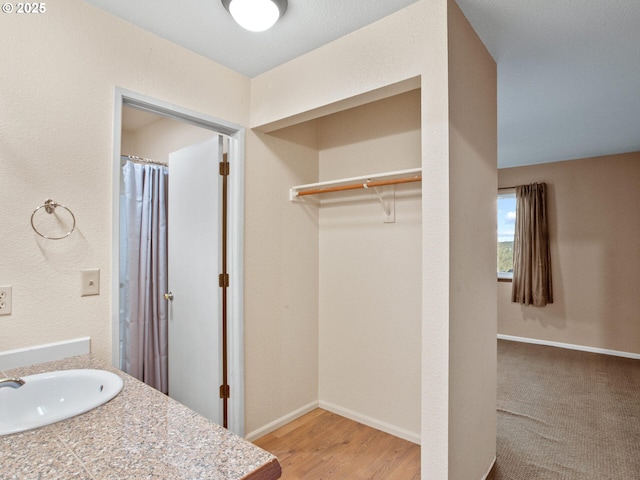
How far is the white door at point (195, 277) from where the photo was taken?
2.29 metres

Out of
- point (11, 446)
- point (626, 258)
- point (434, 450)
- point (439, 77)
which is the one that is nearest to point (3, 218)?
point (11, 446)

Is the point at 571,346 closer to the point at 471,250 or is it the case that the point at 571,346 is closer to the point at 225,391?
the point at 471,250

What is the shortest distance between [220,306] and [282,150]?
118cm

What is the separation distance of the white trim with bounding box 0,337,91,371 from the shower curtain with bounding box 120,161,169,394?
1348 mm

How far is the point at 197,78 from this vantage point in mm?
2053

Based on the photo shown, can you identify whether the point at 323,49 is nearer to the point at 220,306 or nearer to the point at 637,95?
the point at 220,306

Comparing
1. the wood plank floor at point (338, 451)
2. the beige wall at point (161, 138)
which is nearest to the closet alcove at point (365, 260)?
the wood plank floor at point (338, 451)

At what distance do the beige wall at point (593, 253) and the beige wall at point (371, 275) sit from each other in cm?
327

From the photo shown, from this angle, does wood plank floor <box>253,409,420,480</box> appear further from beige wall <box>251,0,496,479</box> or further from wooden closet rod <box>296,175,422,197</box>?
wooden closet rod <box>296,175,422,197</box>

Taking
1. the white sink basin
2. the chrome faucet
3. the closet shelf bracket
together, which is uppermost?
the closet shelf bracket

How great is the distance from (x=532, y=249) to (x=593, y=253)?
25.2 inches

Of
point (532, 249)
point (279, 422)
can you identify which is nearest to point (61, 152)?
point (279, 422)

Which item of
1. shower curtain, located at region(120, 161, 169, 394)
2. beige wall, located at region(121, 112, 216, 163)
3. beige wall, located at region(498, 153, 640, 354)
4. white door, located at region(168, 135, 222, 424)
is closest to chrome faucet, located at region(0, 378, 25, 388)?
white door, located at region(168, 135, 222, 424)

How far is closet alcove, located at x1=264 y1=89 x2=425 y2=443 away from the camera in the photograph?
2357 mm
